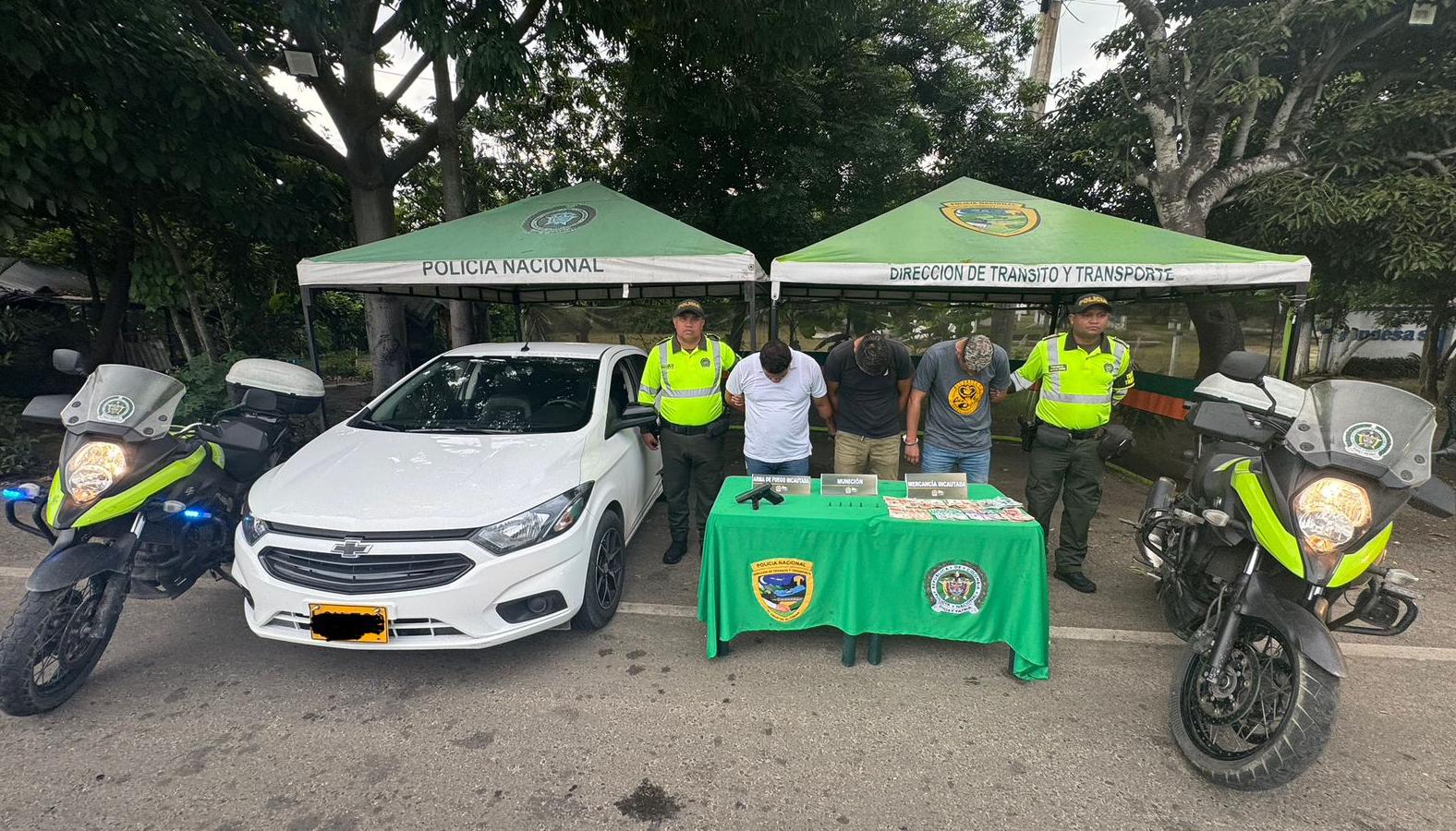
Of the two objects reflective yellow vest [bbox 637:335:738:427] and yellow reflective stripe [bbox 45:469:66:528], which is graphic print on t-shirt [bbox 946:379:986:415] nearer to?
reflective yellow vest [bbox 637:335:738:427]

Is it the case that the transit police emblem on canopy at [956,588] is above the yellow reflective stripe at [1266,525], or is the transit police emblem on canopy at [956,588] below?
below

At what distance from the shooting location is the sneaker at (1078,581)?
12.2ft

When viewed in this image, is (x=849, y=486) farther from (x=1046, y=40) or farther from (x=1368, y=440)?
(x=1046, y=40)

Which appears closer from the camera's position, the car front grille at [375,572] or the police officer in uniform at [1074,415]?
the car front grille at [375,572]

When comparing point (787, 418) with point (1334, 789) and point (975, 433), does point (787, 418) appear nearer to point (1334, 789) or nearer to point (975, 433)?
point (975, 433)

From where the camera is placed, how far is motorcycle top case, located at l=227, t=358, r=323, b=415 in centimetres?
348

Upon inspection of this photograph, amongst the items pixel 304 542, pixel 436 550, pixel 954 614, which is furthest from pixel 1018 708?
pixel 304 542

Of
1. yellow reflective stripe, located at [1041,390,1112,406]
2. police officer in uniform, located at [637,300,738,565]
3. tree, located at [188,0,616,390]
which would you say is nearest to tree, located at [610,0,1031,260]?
tree, located at [188,0,616,390]

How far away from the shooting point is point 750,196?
7758 millimetres

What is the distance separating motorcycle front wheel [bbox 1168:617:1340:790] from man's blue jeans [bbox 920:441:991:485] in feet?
5.38

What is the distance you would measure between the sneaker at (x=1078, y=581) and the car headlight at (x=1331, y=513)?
1823 mm

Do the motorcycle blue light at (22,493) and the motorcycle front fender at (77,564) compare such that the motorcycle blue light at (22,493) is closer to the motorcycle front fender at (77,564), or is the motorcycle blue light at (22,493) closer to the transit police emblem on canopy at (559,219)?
the motorcycle front fender at (77,564)

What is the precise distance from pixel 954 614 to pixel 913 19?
30.2ft

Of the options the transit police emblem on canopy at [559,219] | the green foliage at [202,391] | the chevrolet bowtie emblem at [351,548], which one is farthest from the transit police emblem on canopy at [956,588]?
the green foliage at [202,391]
